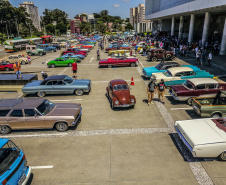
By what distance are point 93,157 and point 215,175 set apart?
4185 mm

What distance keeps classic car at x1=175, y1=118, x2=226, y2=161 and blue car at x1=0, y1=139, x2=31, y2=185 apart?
214 inches

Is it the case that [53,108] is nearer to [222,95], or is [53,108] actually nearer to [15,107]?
[15,107]

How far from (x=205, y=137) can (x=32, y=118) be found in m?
7.17

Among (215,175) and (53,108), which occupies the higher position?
(53,108)

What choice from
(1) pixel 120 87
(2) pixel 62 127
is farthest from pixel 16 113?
(1) pixel 120 87

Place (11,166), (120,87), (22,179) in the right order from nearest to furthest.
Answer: (11,166) < (22,179) < (120,87)

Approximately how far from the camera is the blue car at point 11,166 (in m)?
4.70

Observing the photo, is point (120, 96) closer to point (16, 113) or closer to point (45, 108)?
point (45, 108)

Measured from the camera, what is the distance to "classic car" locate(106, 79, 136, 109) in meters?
10.4

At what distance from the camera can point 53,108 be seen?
8.86 meters

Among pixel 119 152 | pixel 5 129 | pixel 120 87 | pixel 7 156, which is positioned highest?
pixel 120 87

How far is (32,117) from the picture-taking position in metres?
8.12

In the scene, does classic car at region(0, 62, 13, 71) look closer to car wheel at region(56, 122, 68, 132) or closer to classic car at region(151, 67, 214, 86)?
car wheel at region(56, 122, 68, 132)

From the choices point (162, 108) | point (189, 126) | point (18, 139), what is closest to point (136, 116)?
point (162, 108)
